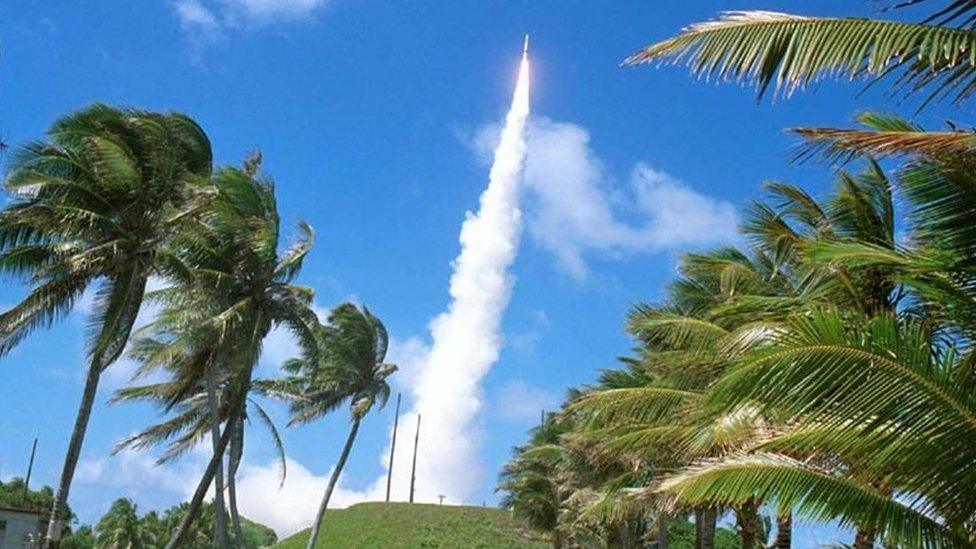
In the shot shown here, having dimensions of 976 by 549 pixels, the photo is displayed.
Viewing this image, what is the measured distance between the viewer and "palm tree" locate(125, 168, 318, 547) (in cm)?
2984

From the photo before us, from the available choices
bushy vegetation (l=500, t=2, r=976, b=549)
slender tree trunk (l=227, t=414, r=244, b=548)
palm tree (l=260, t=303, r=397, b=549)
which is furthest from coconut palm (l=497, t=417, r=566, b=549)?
bushy vegetation (l=500, t=2, r=976, b=549)

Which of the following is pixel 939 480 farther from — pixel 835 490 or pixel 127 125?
pixel 127 125

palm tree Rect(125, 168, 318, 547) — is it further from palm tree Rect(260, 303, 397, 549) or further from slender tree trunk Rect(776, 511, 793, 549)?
slender tree trunk Rect(776, 511, 793, 549)

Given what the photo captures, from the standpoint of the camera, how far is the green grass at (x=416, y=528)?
7369 centimetres

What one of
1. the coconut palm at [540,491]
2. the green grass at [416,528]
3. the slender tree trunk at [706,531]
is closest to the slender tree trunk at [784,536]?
the slender tree trunk at [706,531]

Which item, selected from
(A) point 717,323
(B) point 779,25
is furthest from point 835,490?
(A) point 717,323

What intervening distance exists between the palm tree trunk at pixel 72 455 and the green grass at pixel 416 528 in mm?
51699

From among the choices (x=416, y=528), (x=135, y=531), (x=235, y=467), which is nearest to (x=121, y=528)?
(x=135, y=531)

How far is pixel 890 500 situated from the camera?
862 centimetres

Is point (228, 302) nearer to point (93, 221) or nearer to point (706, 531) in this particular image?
point (93, 221)

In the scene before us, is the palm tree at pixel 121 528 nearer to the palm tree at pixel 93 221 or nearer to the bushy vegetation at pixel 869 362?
the palm tree at pixel 93 221

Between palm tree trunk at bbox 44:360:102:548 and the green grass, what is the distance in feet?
170

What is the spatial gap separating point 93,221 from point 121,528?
220 ft

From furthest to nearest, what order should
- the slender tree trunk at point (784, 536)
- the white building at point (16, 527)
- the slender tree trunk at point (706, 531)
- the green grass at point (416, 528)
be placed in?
1. the green grass at point (416, 528)
2. the white building at point (16, 527)
3. the slender tree trunk at point (706, 531)
4. the slender tree trunk at point (784, 536)
